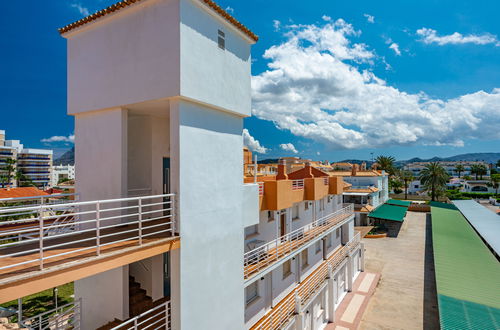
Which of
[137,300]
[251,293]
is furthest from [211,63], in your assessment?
[251,293]

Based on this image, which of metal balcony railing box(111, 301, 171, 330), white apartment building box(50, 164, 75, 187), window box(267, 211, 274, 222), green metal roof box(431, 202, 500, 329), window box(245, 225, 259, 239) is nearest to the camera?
metal balcony railing box(111, 301, 171, 330)

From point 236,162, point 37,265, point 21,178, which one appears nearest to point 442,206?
point 236,162

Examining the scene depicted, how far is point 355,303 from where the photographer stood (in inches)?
854

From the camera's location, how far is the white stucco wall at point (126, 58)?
750cm

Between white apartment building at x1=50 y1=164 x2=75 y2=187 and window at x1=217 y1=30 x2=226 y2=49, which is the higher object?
window at x1=217 y1=30 x2=226 y2=49

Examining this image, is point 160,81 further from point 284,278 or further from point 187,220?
point 284,278

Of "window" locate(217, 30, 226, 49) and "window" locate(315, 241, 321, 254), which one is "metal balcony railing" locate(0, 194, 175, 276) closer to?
"window" locate(217, 30, 226, 49)

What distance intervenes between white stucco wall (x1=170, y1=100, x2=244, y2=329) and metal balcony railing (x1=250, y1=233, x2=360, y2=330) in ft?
10.9

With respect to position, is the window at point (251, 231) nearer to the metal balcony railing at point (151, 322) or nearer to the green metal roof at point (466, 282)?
the metal balcony railing at point (151, 322)

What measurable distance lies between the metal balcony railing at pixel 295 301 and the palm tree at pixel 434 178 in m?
56.5

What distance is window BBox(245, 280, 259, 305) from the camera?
42.0ft

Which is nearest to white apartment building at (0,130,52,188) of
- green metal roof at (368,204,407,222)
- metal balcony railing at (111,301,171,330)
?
green metal roof at (368,204,407,222)

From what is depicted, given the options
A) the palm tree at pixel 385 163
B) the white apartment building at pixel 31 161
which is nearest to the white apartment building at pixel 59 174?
the white apartment building at pixel 31 161

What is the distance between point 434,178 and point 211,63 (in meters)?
73.5
